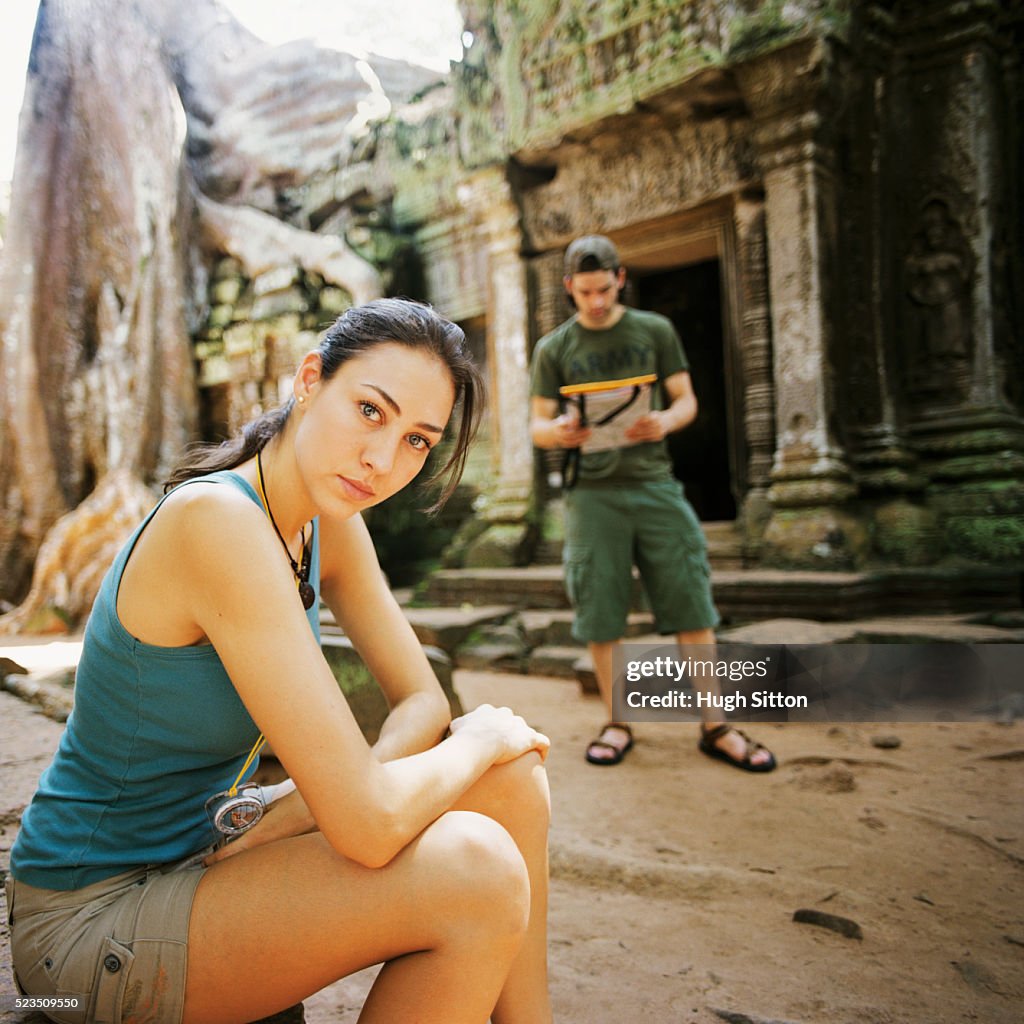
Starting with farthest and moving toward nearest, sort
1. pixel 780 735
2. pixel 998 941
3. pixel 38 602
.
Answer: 1. pixel 38 602
2. pixel 780 735
3. pixel 998 941

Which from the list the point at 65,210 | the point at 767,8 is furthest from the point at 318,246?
the point at 767,8

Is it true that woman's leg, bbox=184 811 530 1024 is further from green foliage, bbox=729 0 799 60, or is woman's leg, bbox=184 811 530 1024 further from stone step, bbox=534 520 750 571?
green foliage, bbox=729 0 799 60

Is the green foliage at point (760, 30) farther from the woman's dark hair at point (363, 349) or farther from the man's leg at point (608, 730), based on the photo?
the woman's dark hair at point (363, 349)

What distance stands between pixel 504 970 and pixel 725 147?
5618mm

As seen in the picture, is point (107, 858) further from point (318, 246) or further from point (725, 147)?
point (318, 246)

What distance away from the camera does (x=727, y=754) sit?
113 inches

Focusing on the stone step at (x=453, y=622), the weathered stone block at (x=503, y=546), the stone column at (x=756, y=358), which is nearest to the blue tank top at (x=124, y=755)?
the stone step at (x=453, y=622)

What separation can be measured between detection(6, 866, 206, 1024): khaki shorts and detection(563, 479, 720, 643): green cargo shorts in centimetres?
212

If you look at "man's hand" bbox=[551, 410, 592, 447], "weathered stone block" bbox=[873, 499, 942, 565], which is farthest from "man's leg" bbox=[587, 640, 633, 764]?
"weathered stone block" bbox=[873, 499, 942, 565]

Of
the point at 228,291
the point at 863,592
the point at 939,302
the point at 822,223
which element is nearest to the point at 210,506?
the point at 863,592

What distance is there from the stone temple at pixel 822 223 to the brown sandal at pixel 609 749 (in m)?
2.19

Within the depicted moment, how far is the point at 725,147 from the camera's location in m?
5.43

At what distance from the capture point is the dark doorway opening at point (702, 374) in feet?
27.1

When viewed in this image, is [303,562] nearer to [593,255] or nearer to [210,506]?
[210,506]
